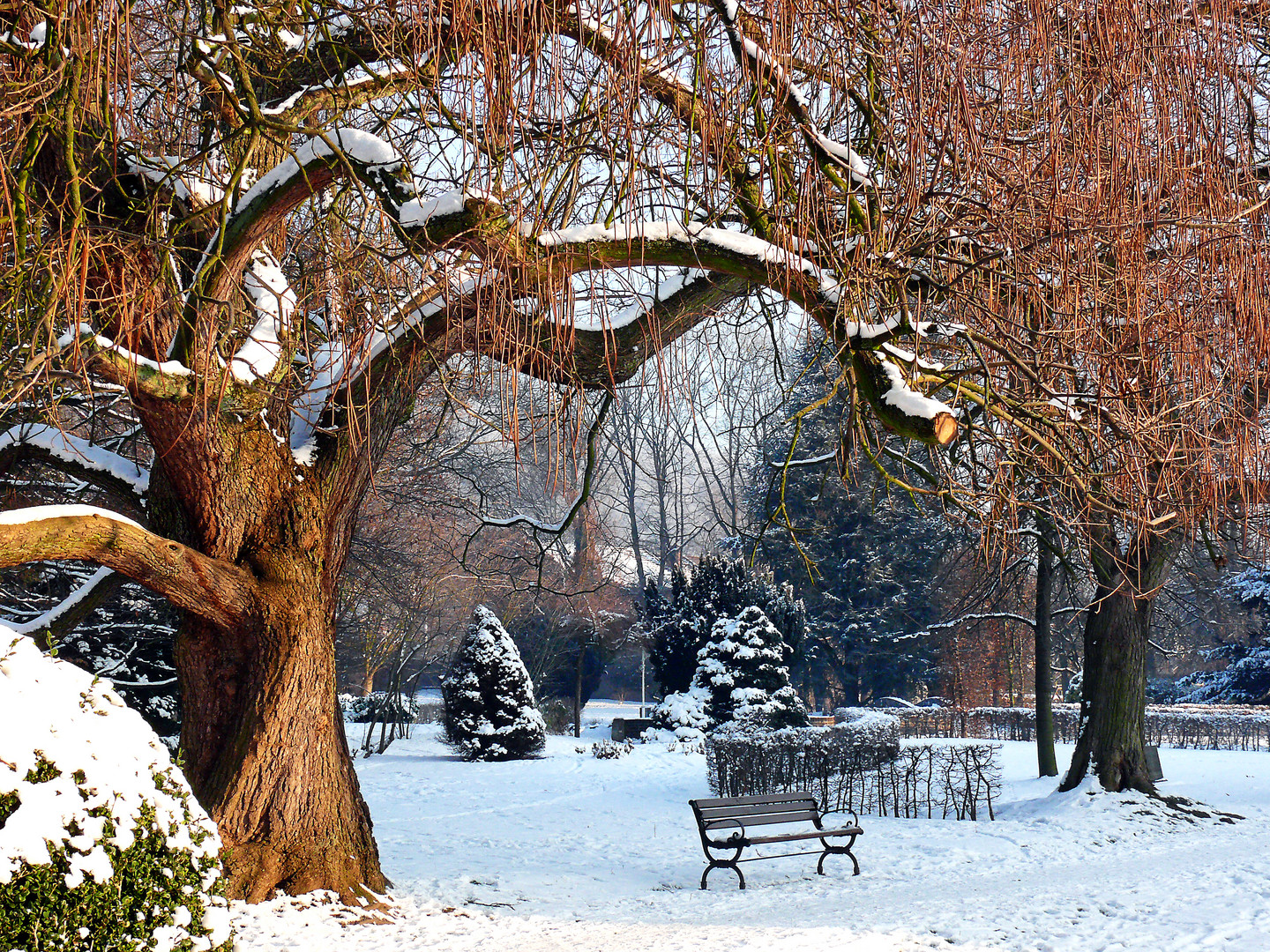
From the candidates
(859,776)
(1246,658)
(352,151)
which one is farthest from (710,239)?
(1246,658)

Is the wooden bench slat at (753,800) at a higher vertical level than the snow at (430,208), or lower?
lower

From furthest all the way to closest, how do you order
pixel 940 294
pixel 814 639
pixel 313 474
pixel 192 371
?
pixel 814 639, pixel 313 474, pixel 192 371, pixel 940 294

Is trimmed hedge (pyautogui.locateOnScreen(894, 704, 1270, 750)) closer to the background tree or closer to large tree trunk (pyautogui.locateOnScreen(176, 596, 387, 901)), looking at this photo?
the background tree

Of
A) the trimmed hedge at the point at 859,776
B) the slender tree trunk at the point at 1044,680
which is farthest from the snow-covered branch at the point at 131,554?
the slender tree trunk at the point at 1044,680

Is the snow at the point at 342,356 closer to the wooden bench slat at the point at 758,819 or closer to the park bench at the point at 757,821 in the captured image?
the park bench at the point at 757,821

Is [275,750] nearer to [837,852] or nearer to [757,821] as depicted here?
[757,821]

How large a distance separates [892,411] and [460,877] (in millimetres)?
5341

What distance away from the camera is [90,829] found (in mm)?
3092

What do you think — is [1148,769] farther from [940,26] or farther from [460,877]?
[940,26]

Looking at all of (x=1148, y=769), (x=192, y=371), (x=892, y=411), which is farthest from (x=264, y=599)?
(x=1148, y=769)

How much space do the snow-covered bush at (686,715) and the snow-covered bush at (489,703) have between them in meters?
2.37

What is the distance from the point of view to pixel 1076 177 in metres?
4.51

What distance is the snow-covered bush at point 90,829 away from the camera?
9.64 ft

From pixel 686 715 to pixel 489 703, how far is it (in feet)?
12.2
